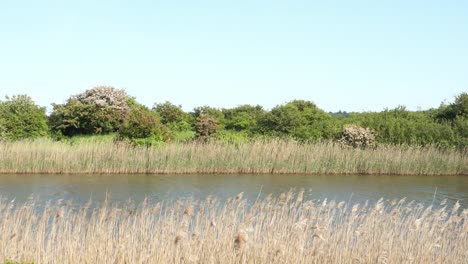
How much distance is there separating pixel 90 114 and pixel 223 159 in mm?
8390

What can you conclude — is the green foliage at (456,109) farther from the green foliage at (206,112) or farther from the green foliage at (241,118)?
the green foliage at (206,112)

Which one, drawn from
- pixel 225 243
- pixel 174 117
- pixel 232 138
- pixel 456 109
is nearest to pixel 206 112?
pixel 174 117

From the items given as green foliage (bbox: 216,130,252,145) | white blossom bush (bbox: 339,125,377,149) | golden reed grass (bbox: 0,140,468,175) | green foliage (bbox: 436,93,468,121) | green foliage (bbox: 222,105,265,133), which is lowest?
golden reed grass (bbox: 0,140,468,175)

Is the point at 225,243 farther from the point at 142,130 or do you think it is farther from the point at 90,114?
the point at 90,114

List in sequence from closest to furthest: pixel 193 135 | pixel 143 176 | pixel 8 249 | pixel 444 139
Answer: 1. pixel 8 249
2. pixel 143 176
3. pixel 444 139
4. pixel 193 135

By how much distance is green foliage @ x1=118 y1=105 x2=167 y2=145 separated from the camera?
67.2 ft

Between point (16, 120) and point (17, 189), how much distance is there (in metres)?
10.3

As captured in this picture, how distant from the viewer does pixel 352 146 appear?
20.6 metres

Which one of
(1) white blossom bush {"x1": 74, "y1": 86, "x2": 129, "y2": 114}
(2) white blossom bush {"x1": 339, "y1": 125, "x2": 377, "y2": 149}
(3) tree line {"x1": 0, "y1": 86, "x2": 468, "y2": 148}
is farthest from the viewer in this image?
(1) white blossom bush {"x1": 74, "y1": 86, "x2": 129, "y2": 114}

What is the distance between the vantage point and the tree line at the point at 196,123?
21.7 metres

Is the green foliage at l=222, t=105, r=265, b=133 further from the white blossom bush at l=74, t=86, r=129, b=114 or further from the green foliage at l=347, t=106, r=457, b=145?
the white blossom bush at l=74, t=86, r=129, b=114

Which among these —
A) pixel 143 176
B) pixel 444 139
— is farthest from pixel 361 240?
pixel 444 139

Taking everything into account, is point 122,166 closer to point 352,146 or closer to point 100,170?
point 100,170

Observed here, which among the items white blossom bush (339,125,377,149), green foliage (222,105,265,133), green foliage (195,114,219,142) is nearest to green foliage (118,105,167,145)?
green foliage (195,114,219,142)
